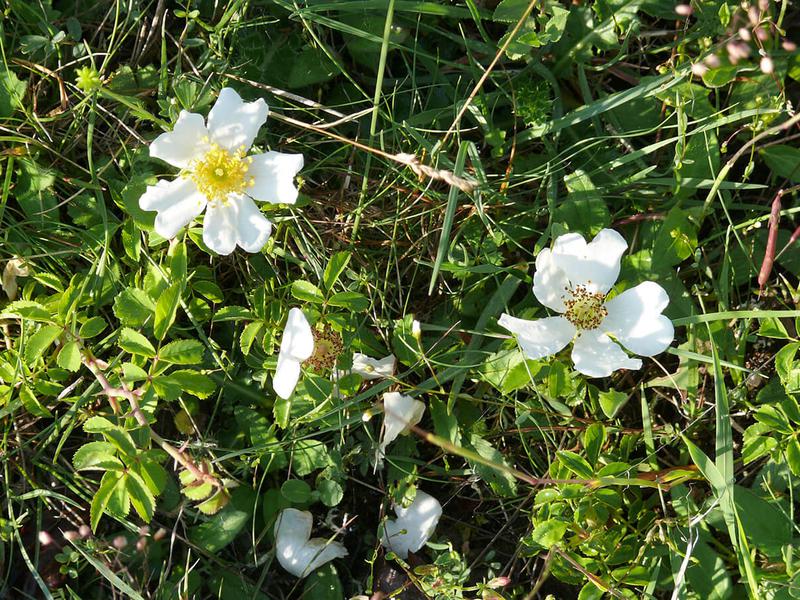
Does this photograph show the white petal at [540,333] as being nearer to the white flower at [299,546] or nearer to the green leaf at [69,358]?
the white flower at [299,546]

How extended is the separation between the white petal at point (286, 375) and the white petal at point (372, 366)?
0.67ft

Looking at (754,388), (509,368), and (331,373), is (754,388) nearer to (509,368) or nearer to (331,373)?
(509,368)

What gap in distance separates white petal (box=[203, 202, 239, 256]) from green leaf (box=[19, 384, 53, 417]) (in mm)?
683

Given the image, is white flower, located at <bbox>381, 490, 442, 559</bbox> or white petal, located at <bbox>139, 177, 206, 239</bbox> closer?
white petal, located at <bbox>139, 177, 206, 239</bbox>

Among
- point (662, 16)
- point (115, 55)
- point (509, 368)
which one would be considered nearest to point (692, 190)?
point (662, 16)

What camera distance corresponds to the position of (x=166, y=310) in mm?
2186

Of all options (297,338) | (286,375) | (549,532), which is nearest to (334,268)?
(297,338)

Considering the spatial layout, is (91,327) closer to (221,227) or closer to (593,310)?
(221,227)

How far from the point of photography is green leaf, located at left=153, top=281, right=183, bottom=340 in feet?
7.13

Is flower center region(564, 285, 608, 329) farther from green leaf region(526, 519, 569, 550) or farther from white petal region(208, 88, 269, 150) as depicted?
white petal region(208, 88, 269, 150)

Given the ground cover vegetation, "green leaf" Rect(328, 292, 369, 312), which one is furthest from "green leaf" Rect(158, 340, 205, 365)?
"green leaf" Rect(328, 292, 369, 312)

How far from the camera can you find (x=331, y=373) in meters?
2.29

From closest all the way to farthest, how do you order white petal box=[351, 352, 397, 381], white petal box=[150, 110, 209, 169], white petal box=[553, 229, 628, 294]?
white petal box=[150, 110, 209, 169] → white petal box=[553, 229, 628, 294] → white petal box=[351, 352, 397, 381]

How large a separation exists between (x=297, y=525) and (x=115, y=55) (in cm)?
155
